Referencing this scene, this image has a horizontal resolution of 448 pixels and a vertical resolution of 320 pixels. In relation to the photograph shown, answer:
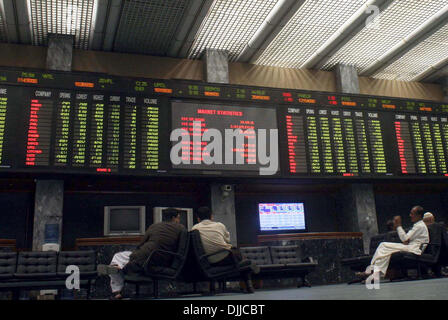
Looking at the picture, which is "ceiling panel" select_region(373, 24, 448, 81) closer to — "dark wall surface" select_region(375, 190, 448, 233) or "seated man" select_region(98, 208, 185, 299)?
"dark wall surface" select_region(375, 190, 448, 233)

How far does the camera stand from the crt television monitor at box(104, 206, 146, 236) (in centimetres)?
699

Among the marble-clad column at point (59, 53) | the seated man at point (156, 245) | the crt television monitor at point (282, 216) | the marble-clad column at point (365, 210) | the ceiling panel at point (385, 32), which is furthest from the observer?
the marble-clad column at point (365, 210)

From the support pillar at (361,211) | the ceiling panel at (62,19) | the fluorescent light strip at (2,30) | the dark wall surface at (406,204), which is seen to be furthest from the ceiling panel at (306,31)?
the fluorescent light strip at (2,30)

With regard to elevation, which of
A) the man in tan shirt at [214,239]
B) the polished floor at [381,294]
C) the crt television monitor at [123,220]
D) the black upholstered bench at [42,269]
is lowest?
the polished floor at [381,294]

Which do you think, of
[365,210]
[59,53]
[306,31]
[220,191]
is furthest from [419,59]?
[59,53]

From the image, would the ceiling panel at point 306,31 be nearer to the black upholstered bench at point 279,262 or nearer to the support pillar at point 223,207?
the support pillar at point 223,207

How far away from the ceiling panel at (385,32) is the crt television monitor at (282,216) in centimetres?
303

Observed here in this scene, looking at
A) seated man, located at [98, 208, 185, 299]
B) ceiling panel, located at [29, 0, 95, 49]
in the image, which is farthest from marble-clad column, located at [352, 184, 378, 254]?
ceiling panel, located at [29, 0, 95, 49]

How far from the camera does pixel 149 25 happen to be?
23.9ft

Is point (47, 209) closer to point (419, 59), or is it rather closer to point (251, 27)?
point (251, 27)

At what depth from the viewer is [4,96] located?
652cm

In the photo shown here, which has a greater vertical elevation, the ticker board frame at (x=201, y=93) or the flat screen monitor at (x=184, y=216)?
the ticker board frame at (x=201, y=93)

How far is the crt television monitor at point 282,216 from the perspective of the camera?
831 cm

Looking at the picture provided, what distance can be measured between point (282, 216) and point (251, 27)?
3.45 metres
